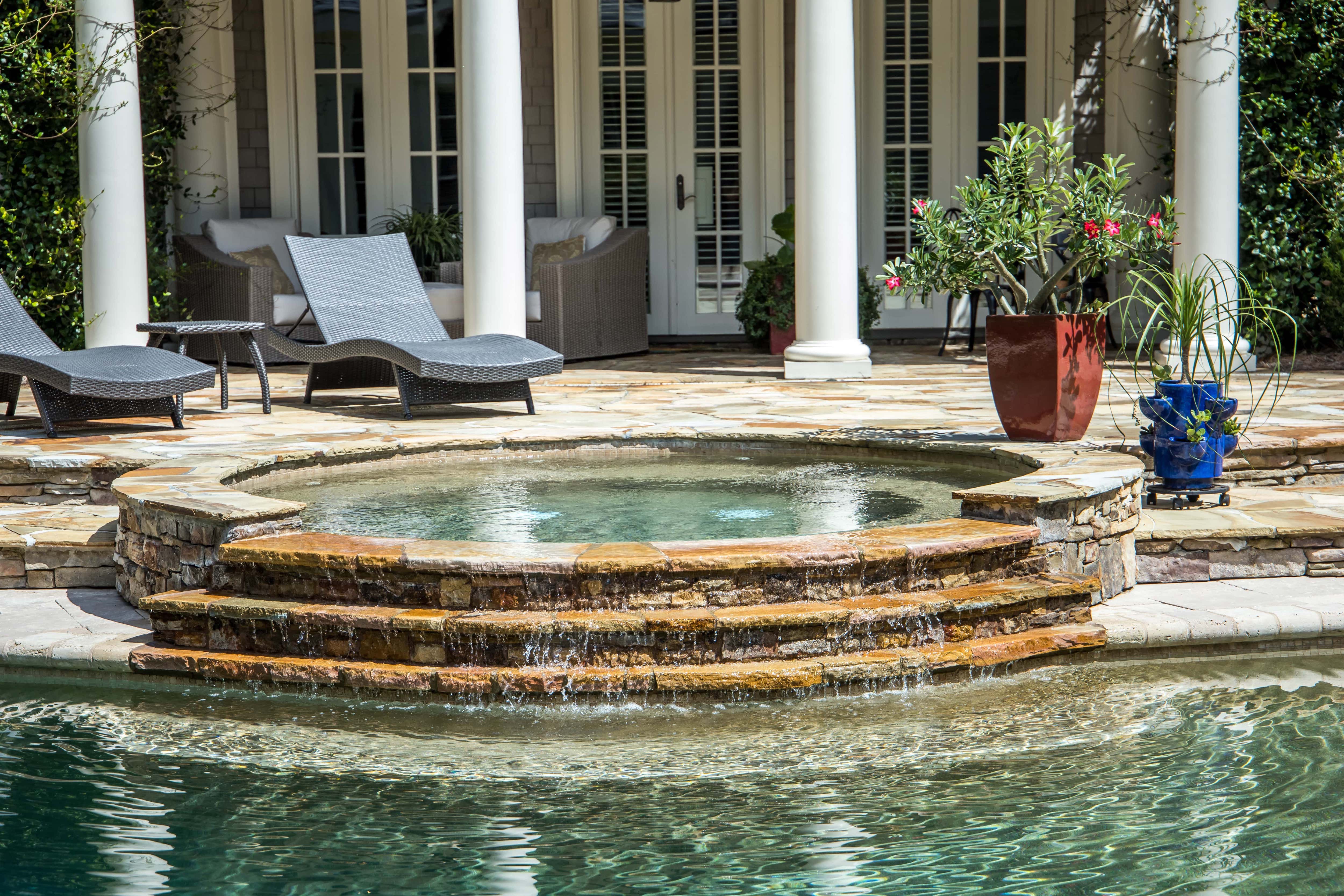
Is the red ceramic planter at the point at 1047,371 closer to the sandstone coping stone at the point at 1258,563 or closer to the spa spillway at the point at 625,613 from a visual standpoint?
the sandstone coping stone at the point at 1258,563

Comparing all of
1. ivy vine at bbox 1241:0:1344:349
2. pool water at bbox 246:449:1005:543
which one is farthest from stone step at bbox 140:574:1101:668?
ivy vine at bbox 1241:0:1344:349

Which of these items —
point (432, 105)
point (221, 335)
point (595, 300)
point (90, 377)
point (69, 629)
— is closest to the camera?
point (69, 629)

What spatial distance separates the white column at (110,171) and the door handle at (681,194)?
3740 mm

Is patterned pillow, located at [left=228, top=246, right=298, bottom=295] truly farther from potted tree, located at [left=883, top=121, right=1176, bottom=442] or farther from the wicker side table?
potted tree, located at [left=883, top=121, right=1176, bottom=442]

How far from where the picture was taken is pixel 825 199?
7.13 metres

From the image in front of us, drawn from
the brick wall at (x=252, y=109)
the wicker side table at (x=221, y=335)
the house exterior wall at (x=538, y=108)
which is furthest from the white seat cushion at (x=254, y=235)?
the wicker side table at (x=221, y=335)

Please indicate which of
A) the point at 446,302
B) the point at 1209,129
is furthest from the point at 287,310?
the point at 1209,129

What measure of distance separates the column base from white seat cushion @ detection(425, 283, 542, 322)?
179 cm

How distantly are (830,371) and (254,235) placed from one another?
12.7 feet

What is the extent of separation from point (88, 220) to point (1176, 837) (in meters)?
6.13

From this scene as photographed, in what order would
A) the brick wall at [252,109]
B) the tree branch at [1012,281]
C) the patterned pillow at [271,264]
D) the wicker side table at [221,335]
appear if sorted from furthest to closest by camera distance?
the brick wall at [252,109] < the patterned pillow at [271,264] < the wicker side table at [221,335] < the tree branch at [1012,281]

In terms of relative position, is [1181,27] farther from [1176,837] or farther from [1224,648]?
[1176,837]

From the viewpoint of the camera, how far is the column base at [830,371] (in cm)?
727

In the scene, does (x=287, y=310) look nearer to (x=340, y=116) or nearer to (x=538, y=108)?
(x=340, y=116)
